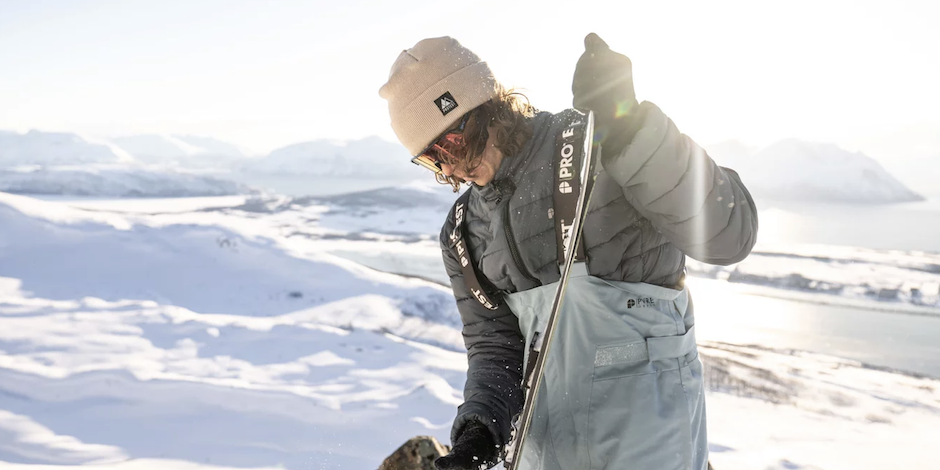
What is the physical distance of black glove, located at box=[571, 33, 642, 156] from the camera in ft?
4.02

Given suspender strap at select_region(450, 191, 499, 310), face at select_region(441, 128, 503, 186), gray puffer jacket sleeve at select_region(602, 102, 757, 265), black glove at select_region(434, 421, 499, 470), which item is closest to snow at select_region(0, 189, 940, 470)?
black glove at select_region(434, 421, 499, 470)

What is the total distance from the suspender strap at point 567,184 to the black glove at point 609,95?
0.19 metres

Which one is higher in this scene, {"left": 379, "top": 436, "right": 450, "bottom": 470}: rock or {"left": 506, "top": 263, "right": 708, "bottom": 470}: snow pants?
{"left": 506, "top": 263, "right": 708, "bottom": 470}: snow pants

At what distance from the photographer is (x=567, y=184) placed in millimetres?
1451

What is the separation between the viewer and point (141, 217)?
32.7 ft

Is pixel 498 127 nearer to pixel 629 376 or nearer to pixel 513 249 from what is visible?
pixel 513 249

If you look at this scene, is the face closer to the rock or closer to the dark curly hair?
the dark curly hair

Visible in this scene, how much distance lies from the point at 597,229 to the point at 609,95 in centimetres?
34

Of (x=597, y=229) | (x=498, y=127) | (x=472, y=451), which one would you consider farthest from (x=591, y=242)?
(x=472, y=451)

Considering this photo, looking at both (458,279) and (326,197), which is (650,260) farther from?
(326,197)

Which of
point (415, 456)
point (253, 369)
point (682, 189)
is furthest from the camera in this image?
point (253, 369)

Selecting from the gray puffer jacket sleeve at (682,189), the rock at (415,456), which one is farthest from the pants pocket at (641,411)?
the rock at (415,456)

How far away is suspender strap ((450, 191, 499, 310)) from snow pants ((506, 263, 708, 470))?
25cm

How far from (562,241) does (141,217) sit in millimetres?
10226
